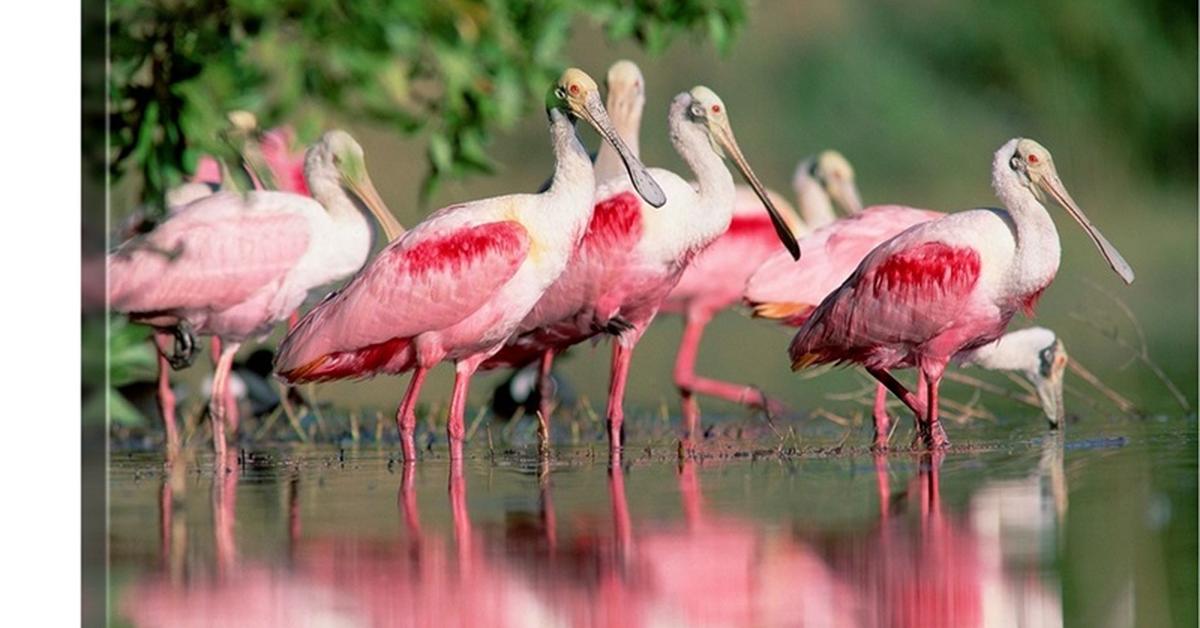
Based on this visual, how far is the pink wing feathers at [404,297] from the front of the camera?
388 inches

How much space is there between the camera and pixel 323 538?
7602 millimetres

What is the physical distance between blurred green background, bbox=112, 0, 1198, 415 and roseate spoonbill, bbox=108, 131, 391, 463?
105cm

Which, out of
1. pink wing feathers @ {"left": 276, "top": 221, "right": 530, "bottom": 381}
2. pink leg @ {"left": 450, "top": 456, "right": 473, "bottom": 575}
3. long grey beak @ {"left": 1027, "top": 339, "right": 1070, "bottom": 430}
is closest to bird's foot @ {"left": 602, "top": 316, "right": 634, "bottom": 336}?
pink wing feathers @ {"left": 276, "top": 221, "right": 530, "bottom": 381}

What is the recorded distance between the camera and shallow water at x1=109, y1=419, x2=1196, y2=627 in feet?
21.0

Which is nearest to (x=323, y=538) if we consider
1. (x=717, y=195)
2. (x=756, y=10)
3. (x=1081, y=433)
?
(x=717, y=195)

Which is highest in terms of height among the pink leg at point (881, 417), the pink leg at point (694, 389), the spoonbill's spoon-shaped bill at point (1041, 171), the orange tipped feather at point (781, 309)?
the spoonbill's spoon-shaped bill at point (1041, 171)

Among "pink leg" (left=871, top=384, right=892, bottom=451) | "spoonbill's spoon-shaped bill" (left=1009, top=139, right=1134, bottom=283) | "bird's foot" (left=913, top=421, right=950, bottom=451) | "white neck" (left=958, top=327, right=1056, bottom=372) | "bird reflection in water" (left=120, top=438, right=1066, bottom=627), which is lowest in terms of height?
"bird reflection in water" (left=120, top=438, right=1066, bottom=627)

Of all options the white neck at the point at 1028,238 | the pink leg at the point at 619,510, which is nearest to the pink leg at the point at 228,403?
the pink leg at the point at 619,510

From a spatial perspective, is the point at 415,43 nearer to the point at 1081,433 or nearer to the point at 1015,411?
the point at 1081,433

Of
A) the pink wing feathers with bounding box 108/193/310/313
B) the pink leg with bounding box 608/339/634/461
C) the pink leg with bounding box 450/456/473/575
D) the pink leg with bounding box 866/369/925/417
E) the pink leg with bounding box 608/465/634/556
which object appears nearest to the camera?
the pink leg with bounding box 450/456/473/575

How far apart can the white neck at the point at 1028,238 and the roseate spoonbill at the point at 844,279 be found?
1.34 meters

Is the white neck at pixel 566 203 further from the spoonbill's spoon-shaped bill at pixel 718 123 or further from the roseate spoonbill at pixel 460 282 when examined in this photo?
the spoonbill's spoon-shaped bill at pixel 718 123

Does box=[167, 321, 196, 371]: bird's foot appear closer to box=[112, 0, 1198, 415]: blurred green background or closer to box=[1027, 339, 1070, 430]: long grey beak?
box=[112, 0, 1198, 415]: blurred green background
